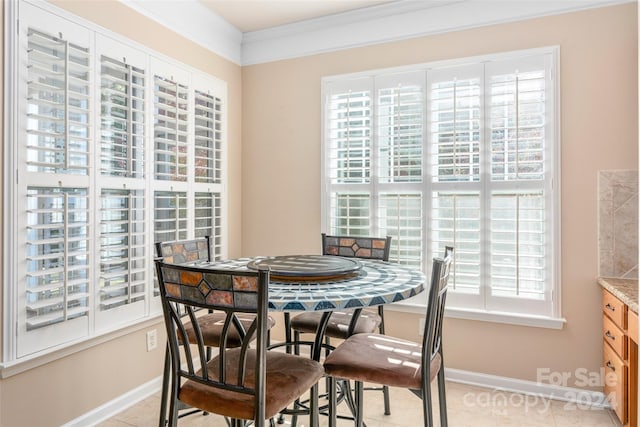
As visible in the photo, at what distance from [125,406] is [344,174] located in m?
2.20

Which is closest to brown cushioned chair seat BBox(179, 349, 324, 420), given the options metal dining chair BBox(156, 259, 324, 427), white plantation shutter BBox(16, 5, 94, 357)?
metal dining chair BBox(156, 259, 324, 427)

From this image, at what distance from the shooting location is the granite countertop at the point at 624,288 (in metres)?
2.05

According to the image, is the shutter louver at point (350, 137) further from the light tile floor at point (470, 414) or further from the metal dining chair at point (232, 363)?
the metal dining chair at point (232, 363)

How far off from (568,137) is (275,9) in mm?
2273

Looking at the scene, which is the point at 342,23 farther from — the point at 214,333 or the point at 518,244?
the point at 214,333

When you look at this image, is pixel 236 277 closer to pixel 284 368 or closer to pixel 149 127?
pixel 284 368

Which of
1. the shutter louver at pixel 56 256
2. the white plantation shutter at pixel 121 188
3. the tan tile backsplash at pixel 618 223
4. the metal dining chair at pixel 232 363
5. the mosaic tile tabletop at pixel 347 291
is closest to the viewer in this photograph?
the metal dining chair at pixel 232 363

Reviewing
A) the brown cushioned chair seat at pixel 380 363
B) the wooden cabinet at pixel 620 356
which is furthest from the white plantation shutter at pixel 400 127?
the brown cushioned chair seat at pixel 380 363

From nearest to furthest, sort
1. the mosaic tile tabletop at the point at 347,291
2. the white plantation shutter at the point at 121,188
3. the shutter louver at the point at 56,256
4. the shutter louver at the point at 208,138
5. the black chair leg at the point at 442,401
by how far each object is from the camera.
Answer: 1. the mosaic tile tabletop at the point at 347,291
2. the black chair leg at the point at 442,401
3. the shutter louver at the point at 56,256
4. the white plantation shutter at the point at 121,188
5. the shutter louver at the point at 208,138

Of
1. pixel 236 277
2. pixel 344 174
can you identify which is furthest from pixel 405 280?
pixel 344 174

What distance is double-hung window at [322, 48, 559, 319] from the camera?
8.92 feet

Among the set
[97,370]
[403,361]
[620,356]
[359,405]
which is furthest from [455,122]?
[97,370]

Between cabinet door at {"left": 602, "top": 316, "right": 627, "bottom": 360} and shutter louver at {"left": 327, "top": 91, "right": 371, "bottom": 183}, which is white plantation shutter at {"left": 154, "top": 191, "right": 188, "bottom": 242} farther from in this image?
cabinet door at {"left": 602, "top": 316, "right": 627, "bottom": 360}

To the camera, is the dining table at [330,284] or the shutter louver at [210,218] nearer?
the dining table at [330,284]
